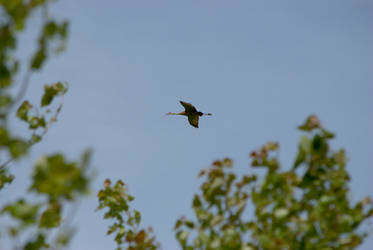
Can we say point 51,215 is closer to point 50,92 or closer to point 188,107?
point 50,92

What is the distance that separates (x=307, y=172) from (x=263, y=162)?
0.35 meters

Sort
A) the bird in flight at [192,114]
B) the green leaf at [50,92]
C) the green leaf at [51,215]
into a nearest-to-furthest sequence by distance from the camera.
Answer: the green leaf at [51,215] → the green leaf at [50,92] → the bird in flight at [192,114]

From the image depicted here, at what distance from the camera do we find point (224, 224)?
301cm

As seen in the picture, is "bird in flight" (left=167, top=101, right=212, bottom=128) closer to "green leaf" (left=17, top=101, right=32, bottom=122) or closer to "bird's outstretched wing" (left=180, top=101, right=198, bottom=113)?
"bird's outstretched wing" (left=180, top=101, right=198, bottom=113)

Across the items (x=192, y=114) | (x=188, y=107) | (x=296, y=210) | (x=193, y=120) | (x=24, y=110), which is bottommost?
(x=296, y=210)

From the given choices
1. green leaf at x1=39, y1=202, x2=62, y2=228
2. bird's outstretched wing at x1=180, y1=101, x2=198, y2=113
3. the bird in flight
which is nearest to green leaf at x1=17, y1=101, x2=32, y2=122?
green leaf at x1=39, y1=202, x2=62, y2=228

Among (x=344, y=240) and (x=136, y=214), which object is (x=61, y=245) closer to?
(x=344, y=240)

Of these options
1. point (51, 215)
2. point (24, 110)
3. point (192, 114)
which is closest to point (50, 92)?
point (24, 110)

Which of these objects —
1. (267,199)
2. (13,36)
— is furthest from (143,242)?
(13,36)

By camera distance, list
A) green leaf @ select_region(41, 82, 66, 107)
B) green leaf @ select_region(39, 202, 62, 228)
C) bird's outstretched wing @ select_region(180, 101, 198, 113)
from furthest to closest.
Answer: bird's outstretched wing @ select_region(180, 101, 198, 113), green leaf @ select_region(41, 82, 66, 107), green leaf @ select_region(39, 202, 62, 228)

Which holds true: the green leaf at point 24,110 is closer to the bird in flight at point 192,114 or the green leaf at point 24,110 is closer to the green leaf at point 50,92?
the green leaf at point 50,92

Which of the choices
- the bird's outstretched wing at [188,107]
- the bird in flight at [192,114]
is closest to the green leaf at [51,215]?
the bird's outstretched wing at [188,107]

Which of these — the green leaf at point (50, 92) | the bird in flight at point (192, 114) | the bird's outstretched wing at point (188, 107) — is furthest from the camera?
the bird in flight at point (192, 114)

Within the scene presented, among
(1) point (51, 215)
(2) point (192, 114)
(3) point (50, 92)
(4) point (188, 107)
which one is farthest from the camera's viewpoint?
(2) point (192, 114)
